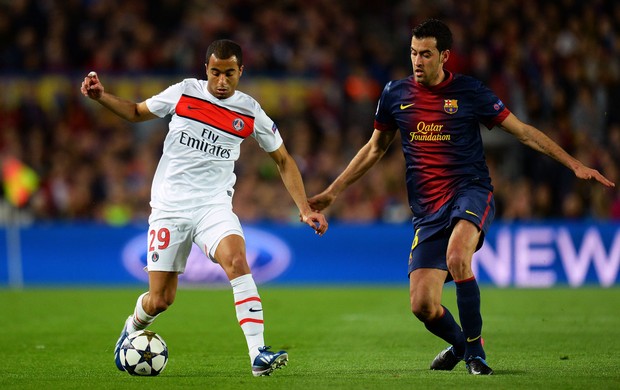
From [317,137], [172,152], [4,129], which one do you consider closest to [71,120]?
[4,129]

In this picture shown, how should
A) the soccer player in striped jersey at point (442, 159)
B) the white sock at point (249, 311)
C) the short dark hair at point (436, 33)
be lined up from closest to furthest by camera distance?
the white sock at point (249, 311) < the soccer player in striped jersey at point (442, 159) < the short dark hair at point (436, 33)

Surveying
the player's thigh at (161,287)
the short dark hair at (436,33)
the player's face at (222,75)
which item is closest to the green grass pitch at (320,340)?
the player's thigh at (161,287)

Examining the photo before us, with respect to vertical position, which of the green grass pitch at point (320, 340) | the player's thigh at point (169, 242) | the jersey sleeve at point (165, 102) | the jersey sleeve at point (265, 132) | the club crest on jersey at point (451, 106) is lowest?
the green grass pitch at point (320, 340)

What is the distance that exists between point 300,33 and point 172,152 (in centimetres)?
1399

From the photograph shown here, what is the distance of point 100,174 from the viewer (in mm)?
19219

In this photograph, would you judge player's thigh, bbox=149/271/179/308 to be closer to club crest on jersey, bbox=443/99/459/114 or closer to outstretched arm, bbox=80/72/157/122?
outstretched arm, bbox=80/72/157/122

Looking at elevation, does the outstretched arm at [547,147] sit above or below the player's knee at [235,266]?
above

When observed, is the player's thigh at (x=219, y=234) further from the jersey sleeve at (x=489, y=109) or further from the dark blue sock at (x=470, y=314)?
the jersey sleeve at (x=489, y=109)

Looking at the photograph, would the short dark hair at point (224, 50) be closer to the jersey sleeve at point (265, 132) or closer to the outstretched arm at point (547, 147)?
the jersey sleeve at point (265, 132)

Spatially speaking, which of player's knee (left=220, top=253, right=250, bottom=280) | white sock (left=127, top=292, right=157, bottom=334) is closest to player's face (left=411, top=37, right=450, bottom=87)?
player's knee (left=220, top=253, right=250, bottom=280)

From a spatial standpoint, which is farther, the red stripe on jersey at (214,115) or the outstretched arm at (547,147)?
the red stripe on jersey at (214,115)

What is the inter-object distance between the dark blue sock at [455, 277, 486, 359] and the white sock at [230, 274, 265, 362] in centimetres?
142

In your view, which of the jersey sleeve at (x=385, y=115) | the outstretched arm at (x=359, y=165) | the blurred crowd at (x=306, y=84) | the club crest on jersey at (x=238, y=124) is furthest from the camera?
the blurred crowd at (x=306, y=84)

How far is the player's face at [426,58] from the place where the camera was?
7832 mm
